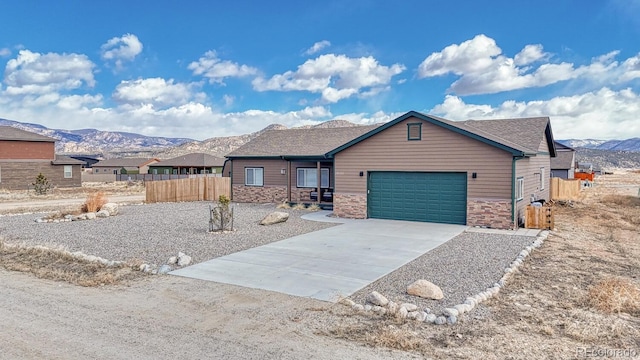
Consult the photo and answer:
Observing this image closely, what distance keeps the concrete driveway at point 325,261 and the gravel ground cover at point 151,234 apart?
0.86 metres

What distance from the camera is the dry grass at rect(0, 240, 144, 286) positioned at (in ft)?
28.2

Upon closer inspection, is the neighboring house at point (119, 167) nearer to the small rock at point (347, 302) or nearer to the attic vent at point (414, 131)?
the attic vent at point (414, 131)

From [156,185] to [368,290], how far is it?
21.0m

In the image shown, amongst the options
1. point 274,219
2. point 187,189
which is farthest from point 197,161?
point 274,219

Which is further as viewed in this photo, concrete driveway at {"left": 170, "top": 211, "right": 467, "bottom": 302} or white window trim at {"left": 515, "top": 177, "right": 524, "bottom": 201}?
white window trim at {"left": 515, "top": 177, "right": 524, "bottom": 201}

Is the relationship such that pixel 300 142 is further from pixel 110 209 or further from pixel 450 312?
pixel 450 312

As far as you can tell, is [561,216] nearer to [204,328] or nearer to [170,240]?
[170,240]

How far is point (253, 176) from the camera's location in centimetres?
2511

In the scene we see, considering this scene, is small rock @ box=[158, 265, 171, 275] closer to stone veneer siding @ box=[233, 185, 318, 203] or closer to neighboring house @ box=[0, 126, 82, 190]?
stone veneer siding @ box=[233, 185, 318, 203]

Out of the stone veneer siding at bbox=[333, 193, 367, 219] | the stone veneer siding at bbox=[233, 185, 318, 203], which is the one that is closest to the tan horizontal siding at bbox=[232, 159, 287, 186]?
the stone veneer siding at bbox=[233, 185, 318, 203]

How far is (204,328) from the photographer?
238 inches

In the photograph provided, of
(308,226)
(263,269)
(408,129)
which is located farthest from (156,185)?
(263,269)

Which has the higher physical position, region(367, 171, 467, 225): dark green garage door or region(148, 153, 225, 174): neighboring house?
region(148, 153, 225, 174): neighboring house

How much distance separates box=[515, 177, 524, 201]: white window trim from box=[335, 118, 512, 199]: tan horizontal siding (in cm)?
99
